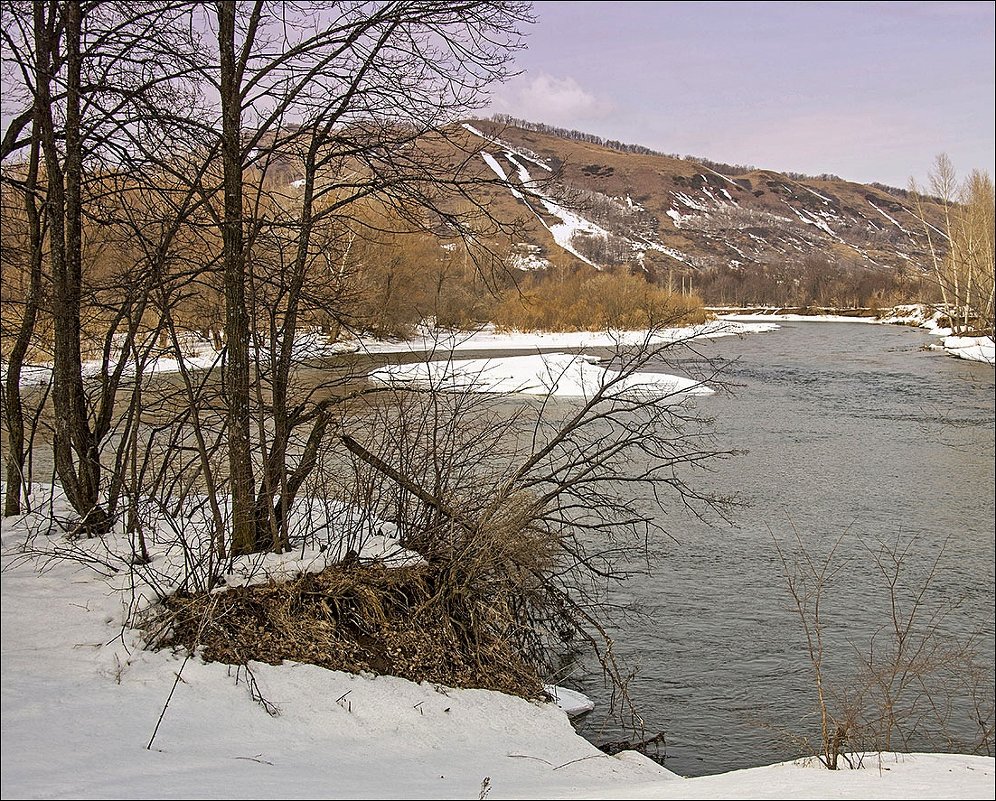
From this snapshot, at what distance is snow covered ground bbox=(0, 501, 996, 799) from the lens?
167 inches

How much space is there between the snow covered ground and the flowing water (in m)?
1.27

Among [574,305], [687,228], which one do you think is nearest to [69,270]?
[574,305]

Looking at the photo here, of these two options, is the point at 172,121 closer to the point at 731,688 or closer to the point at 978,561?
the point at 731,688

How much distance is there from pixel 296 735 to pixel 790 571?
653cm

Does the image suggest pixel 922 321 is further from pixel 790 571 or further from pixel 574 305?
pixel 790 571

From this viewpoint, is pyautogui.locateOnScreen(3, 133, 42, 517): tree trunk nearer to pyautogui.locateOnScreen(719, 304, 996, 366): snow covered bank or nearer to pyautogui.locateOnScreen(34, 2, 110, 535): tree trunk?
pyautogui.locateOnScreen(34, 2, 110, 535): tree trunk

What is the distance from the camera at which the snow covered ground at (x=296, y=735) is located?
4.23 m

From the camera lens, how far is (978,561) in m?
10.8

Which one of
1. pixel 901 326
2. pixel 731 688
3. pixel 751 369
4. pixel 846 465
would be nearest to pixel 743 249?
pixel 901 326

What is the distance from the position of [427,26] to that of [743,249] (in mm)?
139858

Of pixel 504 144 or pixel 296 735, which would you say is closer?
pixel 296 735

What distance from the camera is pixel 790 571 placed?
10086 mm

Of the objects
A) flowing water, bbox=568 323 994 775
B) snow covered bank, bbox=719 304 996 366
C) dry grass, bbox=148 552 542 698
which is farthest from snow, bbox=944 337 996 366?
dry grass, bbox=148 552 542 698

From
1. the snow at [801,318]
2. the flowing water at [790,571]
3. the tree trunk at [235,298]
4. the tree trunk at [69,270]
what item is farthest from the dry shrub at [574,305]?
the tree trunk at [235,298]
